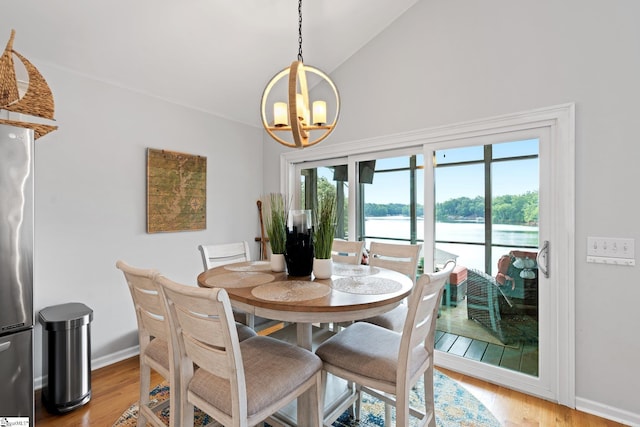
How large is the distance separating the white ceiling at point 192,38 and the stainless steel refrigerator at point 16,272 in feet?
3.23

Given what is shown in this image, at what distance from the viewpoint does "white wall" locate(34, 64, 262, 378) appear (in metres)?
2.27

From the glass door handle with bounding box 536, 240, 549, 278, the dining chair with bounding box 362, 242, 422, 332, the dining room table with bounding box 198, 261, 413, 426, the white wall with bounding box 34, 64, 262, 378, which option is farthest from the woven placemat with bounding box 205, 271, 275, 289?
the glass door handle with bounding box 536, 240, 549, 278

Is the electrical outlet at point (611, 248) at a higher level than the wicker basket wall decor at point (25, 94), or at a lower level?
lower

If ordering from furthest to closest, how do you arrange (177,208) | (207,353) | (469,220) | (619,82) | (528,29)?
(177,208)
(469,220)
(528,29)
(619,82)
(207,353)

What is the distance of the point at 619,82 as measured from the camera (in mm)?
1903

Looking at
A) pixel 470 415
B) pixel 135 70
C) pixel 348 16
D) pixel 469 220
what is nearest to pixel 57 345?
pixel 135 70

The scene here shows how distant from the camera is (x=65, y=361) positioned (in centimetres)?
202

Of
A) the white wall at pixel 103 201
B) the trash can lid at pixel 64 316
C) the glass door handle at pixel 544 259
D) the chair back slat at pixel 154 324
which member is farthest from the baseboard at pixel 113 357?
the glass door handle at pixel 544 259

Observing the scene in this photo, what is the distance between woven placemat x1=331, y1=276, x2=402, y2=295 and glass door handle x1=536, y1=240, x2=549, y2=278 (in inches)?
48.7

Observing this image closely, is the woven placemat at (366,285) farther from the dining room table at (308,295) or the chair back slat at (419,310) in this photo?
the chair back slat at (419,310)

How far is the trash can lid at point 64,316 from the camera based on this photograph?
6.57 ft

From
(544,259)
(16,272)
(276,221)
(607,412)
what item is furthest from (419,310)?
(16,272)

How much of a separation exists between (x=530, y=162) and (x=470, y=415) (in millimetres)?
1823

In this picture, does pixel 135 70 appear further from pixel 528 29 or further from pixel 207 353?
pixel 528 29
